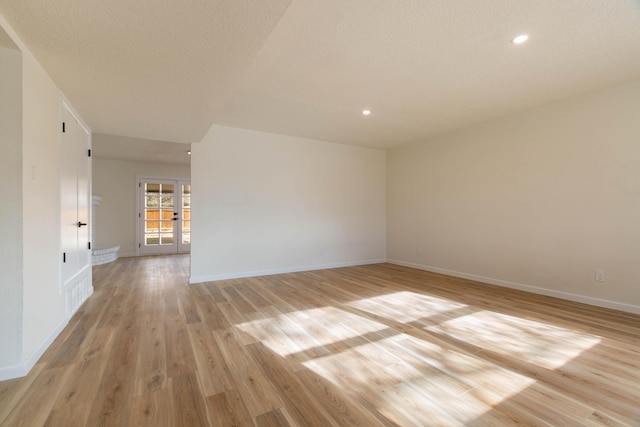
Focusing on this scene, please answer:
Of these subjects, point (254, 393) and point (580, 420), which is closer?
point (580, 420)

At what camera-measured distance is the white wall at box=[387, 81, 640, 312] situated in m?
2.95

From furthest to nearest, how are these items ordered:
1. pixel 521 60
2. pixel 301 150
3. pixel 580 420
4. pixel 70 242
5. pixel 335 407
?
pixel 301 150, pixel 70 242, pixel 521 60, pixel 335 407, pixel 580 420

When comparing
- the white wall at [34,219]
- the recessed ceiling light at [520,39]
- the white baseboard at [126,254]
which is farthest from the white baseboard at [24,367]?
the white baseboard at [126,254]

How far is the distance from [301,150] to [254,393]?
4120mm

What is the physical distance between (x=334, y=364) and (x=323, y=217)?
11.7 feet

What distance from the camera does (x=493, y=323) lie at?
2590mm

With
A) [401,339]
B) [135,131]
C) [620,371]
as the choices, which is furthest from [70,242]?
[620,371]

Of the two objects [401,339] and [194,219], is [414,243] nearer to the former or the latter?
[401,339]

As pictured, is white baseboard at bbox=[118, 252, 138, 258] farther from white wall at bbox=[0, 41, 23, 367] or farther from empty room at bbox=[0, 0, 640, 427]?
white wall at bbox=[0, 41, 23, 367]

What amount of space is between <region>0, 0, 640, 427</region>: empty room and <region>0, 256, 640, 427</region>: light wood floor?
17 millimetres

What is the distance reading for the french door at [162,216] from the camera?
705cm

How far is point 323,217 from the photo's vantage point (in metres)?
5.31

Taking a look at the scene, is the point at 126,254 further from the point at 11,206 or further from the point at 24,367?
the point at 11,206

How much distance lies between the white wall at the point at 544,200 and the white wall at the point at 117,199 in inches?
271
